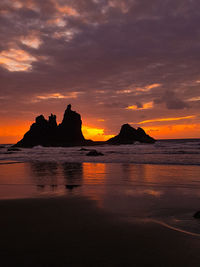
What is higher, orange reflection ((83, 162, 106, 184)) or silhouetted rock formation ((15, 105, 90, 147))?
silhouetted rock formation ((15, 105, 90, 147))

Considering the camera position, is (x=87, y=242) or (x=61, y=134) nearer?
(x=87, y=242)

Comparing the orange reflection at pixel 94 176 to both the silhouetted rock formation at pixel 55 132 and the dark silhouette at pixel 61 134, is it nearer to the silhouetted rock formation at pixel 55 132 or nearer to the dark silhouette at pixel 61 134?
the dark silhouette at pixel 61 134

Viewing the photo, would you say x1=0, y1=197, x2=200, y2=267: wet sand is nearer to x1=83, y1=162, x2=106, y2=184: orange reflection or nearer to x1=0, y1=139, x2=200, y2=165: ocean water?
x1=83, y1=162, x2=106, y2=184: orange reflection

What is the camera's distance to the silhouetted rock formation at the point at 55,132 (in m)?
101

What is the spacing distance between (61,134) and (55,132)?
356cm

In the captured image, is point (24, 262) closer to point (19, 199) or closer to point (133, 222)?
point (133, 222)

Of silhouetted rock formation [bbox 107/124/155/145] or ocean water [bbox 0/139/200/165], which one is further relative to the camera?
silhouetted rock formation [bbox 107/124/155/145]

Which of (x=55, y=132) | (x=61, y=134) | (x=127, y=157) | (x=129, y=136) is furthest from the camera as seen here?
(x=129, y=136)

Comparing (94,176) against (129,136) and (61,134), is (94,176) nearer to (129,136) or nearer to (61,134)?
(61,134)

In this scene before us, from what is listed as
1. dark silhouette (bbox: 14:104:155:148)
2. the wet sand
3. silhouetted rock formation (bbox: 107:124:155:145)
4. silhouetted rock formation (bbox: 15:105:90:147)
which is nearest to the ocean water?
the wet sand

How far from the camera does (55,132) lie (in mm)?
107562

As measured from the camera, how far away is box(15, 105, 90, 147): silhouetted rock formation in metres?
101

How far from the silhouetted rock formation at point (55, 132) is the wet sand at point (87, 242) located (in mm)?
94884

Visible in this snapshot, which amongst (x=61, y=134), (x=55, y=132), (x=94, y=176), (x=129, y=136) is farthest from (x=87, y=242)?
(x=129, y=136)
